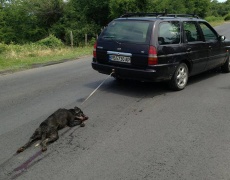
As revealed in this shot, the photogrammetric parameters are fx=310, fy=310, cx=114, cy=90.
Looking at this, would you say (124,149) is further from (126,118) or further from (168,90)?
(168,90)

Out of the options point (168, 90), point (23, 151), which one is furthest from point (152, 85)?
point (23, 151)

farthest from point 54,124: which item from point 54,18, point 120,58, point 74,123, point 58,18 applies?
point 54,18

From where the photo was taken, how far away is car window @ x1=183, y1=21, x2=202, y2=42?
767 centimetres

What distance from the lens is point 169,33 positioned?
7172 millimetres

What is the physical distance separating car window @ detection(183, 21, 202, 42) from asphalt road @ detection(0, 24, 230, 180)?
1214 millimetres

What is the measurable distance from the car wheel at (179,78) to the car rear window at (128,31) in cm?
120

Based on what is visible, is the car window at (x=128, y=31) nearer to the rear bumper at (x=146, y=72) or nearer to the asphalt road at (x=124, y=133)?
the rear bumper at (x=146, y=72)

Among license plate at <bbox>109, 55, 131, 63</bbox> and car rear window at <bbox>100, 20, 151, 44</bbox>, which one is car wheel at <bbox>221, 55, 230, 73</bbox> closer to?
car rear window at <bbox>100, 20, 151, 44</bbox>

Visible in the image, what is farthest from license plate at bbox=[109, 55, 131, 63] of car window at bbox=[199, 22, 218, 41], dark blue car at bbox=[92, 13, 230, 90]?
car window at bbox=[199, 22, 218, 41]

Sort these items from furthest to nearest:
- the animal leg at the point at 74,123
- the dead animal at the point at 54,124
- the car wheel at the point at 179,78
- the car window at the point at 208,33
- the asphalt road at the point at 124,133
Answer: the car window at the point at 208,33
the car wheel at the point at 179,78
the animal leg at the point at 74,123
the dead animal at the point at 54,124
the asphalt road at the point at 124,133

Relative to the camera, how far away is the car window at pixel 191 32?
7.67m

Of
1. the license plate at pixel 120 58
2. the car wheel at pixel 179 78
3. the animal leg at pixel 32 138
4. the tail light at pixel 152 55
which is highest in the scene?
the tail light at pixel 152 55

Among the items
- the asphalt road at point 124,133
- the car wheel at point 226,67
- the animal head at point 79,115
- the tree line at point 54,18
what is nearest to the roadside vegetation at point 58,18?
the tree line at point 54,18

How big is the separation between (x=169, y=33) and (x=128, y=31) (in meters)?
0.95
